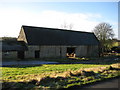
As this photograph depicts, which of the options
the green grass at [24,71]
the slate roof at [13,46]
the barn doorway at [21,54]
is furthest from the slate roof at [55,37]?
the green grass at [24,71]

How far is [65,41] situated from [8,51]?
14383 mm

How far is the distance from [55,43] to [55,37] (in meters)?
2.31

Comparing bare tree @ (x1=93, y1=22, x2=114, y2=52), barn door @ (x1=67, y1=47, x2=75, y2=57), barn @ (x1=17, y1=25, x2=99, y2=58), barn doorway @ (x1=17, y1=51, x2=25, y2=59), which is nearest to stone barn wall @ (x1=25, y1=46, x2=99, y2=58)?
barn @ (x1=17, y1=25, x2=99, y2=58)

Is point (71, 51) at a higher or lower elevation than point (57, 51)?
lower

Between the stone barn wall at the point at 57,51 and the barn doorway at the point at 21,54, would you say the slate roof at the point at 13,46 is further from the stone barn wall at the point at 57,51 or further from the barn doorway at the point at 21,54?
the stone barn wall at the point at 57,51

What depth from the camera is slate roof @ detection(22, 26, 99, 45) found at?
100ft

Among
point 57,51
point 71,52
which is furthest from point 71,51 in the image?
point 57,51

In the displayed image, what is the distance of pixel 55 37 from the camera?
34.3 meters

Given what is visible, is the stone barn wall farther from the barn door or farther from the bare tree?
the bare tree

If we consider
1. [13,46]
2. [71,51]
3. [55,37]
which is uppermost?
[55,37]

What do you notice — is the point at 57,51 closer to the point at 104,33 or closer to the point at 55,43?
the point at 55,43

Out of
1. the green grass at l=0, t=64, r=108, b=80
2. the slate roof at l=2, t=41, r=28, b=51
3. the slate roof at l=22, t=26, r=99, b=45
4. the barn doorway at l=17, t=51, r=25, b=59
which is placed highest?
the slate roof at l=22, t=26, r=99, b=45

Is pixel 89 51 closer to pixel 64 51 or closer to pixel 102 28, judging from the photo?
pixel 64 51

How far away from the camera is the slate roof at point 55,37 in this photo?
30.6 m
